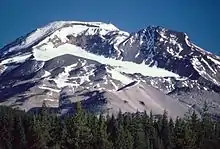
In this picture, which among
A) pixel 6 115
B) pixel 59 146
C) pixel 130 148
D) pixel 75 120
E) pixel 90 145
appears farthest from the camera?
pixel 6 115

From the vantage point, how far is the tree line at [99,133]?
117 m

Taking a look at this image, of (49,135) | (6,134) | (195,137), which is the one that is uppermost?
(6,134)

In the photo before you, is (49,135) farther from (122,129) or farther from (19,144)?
(19,144)

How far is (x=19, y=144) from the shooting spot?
17062 centimetres

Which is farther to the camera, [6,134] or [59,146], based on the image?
[6,134]

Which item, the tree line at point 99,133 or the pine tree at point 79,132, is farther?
the tree line at point 99,133

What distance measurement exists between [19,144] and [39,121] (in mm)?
29596

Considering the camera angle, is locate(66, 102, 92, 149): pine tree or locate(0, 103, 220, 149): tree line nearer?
locate(66, 102, 92, 149): pine tree

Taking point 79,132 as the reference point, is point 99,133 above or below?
above

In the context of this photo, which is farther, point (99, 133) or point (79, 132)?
point (99, 133)

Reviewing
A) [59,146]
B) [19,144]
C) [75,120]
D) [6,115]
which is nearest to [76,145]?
[75,120]

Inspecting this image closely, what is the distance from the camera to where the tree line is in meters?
117

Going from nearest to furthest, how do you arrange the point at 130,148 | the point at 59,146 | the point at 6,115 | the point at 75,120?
the point at 75,120
the point at 59,146
the point at 130,148
the point at 6,115

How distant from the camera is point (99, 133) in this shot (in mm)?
131125
